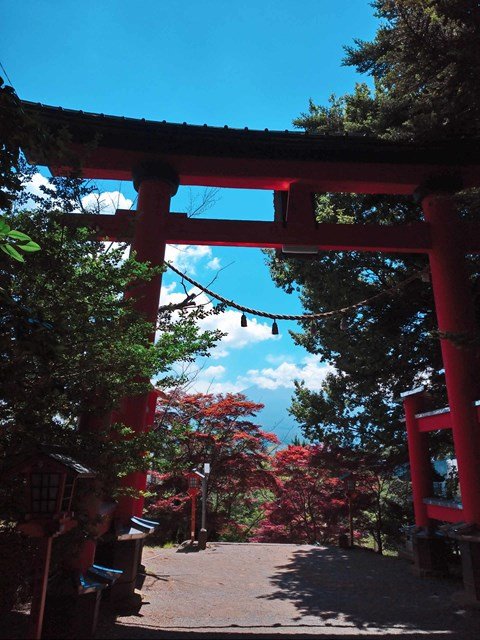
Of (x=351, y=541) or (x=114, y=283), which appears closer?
(x=114, y=283)

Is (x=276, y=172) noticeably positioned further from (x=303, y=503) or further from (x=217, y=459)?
(x=303, y=503)

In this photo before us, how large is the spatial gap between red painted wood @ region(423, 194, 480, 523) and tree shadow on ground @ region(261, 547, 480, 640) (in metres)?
1.21

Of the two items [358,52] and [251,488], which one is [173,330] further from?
[251,488]

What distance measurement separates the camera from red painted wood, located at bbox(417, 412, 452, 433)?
667 centimetres

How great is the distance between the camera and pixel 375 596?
578cm

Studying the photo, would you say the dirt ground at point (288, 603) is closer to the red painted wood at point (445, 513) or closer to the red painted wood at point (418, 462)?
the red painted wood at point (445, 513)

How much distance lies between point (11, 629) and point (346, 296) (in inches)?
301

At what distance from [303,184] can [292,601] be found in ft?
18.9

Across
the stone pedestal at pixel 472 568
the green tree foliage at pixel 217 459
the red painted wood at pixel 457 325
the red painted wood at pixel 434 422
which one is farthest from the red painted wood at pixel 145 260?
the green tree foliage at pixel 217 459

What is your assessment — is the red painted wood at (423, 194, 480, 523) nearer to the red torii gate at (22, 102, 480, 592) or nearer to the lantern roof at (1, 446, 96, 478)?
the red torii gate at (22, 102, 480, 592)

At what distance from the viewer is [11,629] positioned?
305cm

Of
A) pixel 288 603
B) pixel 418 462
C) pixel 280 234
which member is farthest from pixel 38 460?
pixel 418 462

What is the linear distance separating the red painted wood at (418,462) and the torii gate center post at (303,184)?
1837 mm

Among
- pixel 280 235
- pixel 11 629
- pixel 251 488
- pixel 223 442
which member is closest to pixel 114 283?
pixel 11 629
